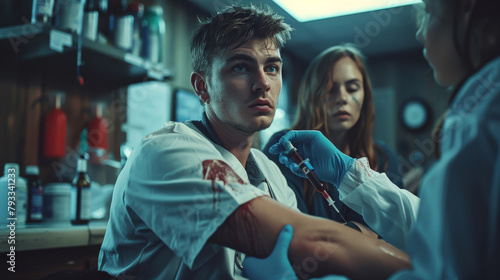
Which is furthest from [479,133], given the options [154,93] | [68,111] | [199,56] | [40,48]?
[154,93]

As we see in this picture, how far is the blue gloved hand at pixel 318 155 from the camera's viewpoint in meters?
1.28

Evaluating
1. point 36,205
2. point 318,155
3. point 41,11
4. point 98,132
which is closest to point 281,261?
point 318,155

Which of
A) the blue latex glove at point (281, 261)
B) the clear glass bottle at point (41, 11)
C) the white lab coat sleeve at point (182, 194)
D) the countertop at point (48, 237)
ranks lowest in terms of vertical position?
the countertop at point (48, 237)

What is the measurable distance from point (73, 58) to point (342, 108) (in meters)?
1.38

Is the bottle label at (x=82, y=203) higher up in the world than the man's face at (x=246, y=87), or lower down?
lower down

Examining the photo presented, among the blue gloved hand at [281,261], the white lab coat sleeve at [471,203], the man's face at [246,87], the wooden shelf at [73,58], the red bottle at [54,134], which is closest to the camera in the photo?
the white lab coat sleeve at [471,203]

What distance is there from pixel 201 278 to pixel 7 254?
2.39 ft

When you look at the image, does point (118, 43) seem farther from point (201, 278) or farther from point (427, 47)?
point (427, 47)

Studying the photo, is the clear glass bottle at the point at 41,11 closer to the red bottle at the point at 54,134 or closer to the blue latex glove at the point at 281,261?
the red bottle at the point at 54,134

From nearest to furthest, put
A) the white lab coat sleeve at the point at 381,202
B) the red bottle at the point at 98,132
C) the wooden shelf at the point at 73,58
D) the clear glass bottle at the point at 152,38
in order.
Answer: the white lab coat sleeve at the point at 381,202 → the wooden shelf at the point at 73,58 → the red bottle at the point at 98,132 → the clear glass bottle at the point at 152,38

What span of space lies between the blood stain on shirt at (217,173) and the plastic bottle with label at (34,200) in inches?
48.4

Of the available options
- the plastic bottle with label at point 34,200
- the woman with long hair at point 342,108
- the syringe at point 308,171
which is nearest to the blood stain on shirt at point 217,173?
the syringe at point 308,171

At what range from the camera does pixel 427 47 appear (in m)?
0.79

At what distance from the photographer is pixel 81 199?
181 cm
